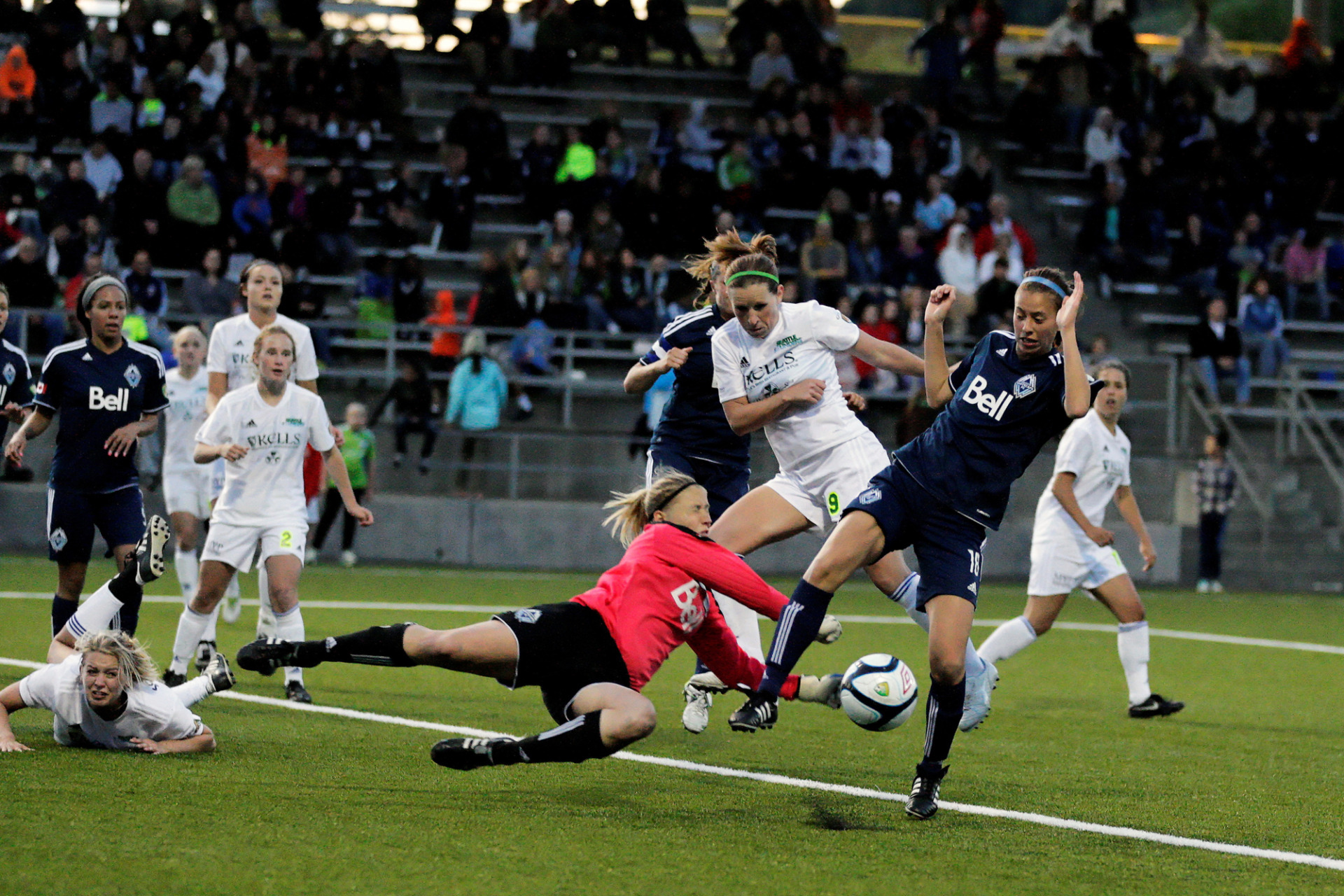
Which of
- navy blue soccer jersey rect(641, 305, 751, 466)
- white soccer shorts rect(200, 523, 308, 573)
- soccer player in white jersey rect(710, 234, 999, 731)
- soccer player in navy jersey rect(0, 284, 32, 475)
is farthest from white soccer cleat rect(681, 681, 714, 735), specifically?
soccer player in navy jersey rect(0, 284, 32, 475)

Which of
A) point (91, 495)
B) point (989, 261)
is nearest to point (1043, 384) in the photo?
point (91, 495)

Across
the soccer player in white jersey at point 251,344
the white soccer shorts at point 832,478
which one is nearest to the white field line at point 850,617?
the soccer player in white jersey at point 251,344

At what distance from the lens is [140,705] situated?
269 inches

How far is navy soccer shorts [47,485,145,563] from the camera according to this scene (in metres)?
8.56

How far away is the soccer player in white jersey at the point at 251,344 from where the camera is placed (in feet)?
30.5

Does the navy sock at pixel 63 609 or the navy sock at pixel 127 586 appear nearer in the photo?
the navy sock at pixel 127 586

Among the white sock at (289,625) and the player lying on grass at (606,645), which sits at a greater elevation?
the player lying on grass at (606,645)

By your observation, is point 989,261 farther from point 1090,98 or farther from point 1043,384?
point 1043,384

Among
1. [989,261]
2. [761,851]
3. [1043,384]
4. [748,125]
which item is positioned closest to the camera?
[761,851]

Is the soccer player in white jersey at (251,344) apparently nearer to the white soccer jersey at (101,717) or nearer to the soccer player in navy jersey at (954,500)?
the white soccer jersey at (101,717)

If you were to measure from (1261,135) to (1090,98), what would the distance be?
2.78m

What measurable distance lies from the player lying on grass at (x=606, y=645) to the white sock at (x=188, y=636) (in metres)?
2.36

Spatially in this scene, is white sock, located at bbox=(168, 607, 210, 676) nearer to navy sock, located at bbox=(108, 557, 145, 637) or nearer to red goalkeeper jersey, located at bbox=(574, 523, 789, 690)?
navy sock, located at bbox=(108, 557, 145, 637)

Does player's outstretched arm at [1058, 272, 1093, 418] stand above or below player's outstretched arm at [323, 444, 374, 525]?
above
